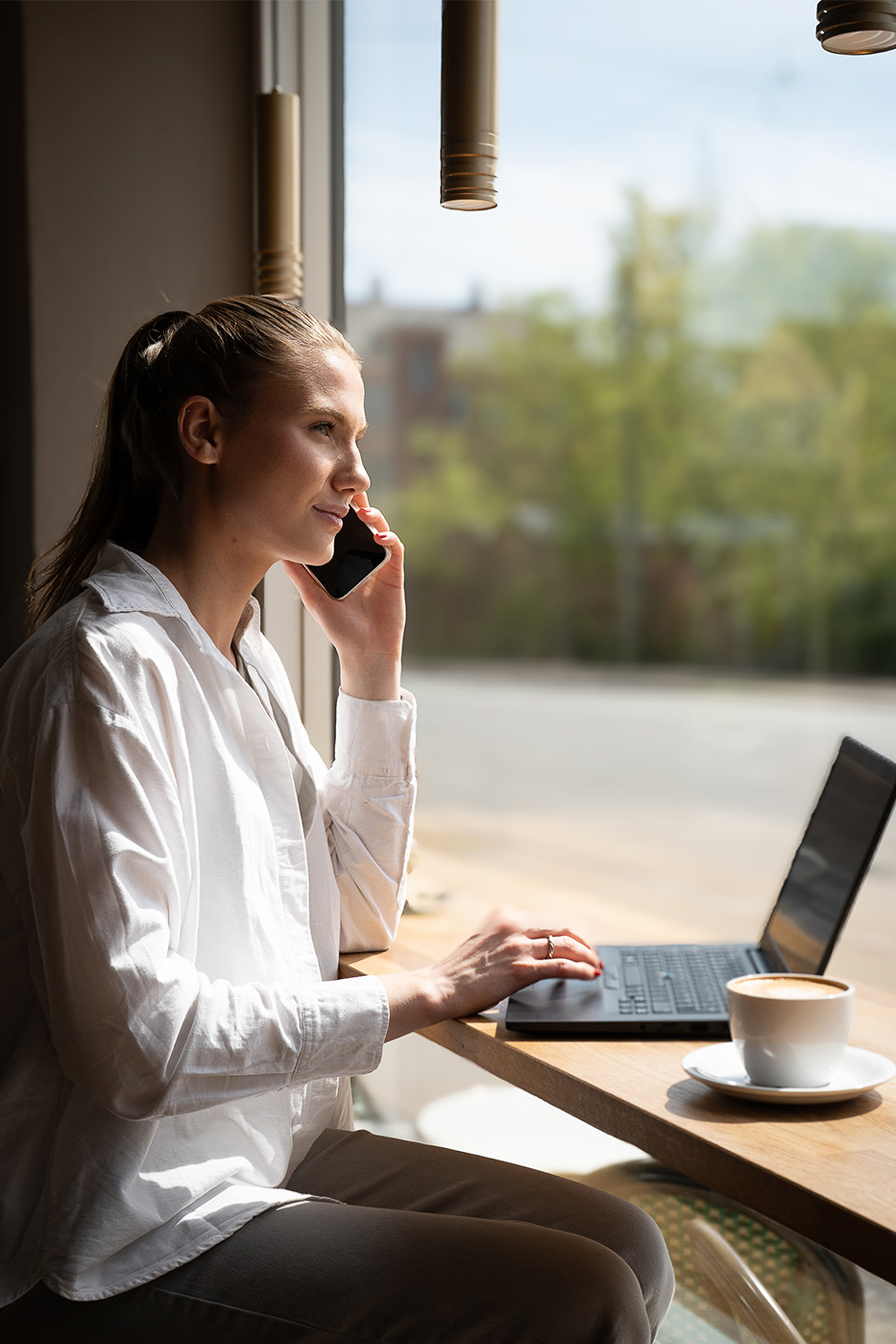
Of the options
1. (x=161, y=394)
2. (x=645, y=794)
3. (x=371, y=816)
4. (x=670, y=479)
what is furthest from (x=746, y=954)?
(x=670, y=479)

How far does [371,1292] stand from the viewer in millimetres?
1079

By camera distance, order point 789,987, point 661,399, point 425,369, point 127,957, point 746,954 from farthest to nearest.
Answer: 1. point 661,399
2. point 425,369
3. point 746,954
4. point 789,987
5. point 127,957

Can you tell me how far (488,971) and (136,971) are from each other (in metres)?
0.38

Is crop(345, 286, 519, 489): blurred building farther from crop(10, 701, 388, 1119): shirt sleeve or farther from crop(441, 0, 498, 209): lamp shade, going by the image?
crop(10, 701, 388, 1119): shirt sleeve

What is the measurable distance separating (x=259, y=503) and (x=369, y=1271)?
2.35 ft

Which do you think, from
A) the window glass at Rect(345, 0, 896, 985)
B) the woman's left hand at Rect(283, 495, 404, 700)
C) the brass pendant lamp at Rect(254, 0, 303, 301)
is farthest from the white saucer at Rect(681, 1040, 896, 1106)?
the window glass at Rect(345, 0, 896, 985)

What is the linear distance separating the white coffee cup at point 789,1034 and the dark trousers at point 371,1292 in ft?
0.71

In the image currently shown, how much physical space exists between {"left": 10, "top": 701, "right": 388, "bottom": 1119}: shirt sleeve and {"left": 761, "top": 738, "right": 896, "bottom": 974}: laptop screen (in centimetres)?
52

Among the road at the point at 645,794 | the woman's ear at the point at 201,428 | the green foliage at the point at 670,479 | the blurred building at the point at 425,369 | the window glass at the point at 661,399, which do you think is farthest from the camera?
the blurred building at the point at 425,369

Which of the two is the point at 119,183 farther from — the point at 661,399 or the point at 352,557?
the point at 661,399

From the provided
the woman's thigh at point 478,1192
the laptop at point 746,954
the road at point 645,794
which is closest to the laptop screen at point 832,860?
the laptop at point 746,954

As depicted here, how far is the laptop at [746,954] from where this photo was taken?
1301 mm

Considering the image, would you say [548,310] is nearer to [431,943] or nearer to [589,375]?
[589,375]

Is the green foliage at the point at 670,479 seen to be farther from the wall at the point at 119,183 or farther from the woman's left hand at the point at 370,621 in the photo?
the woman's left hand at the point at 370,621
